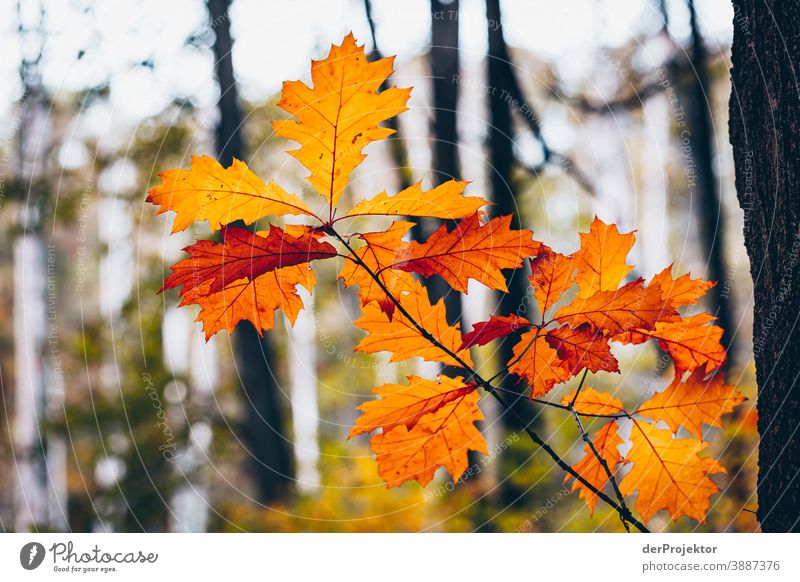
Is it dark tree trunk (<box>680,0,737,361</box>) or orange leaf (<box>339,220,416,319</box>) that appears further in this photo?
dark tree trunk (<box>680,0,737,361</box>)

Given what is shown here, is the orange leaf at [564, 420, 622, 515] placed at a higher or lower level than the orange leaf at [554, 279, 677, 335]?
lower

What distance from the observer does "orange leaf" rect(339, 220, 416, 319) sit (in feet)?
2.21

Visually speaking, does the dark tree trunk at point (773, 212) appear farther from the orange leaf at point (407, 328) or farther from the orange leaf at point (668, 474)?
the orange leaf at point (407, 328)

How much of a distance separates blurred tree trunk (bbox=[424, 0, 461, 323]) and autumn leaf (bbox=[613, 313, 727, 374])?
203cm

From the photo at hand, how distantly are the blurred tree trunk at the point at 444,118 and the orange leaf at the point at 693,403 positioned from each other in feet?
6.55

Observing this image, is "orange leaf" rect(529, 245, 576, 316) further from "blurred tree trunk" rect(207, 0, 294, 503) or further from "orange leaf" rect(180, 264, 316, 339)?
"blurred tree trunk" rect(207, 0, 294, 503)

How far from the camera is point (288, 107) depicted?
24.5 inches

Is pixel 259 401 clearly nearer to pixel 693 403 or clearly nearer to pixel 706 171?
pixel 706 171

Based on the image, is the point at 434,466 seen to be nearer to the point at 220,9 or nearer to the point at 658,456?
the point at 658,456

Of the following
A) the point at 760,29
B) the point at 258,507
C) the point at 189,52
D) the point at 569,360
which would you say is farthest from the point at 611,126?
the point at 569,360

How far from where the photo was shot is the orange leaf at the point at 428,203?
2.05ft

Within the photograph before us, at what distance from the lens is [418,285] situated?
0.74m

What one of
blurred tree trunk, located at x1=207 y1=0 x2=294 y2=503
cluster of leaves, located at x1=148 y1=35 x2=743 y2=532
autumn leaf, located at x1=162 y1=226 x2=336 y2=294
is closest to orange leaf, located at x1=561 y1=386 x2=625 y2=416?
cluster of leaves, located at x1=148 y1=35 x2=743 y2=532

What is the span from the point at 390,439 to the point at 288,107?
1.25 ft
